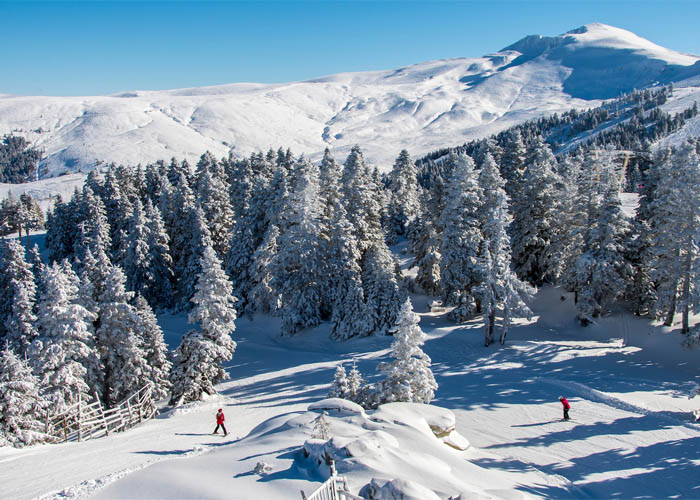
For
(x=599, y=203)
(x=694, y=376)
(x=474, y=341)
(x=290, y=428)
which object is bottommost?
(x=694, y=376)

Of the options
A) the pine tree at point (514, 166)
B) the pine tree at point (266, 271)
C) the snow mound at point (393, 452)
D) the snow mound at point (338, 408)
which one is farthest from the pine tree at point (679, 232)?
the pine tree at point (266, 271)

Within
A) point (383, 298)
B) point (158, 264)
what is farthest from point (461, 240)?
point (158, 264)

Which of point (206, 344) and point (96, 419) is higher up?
point (206, 344)

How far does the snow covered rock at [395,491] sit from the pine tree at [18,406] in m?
18.0

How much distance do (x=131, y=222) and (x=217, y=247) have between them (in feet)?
31.1

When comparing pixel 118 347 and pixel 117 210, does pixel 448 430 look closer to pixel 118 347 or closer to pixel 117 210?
pixel 118 347

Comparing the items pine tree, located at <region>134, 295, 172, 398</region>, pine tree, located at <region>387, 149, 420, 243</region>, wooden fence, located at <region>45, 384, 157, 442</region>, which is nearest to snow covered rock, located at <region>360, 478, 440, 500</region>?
A: wooden fence, located at <region>45, 384, 157, 442</region>

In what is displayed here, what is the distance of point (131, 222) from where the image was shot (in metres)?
51.6

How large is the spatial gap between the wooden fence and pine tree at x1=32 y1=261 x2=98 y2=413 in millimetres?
1006

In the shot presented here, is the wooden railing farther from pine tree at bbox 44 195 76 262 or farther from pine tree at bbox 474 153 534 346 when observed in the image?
pine tree at bbox 44 195 76 262

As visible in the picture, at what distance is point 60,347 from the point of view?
1026 inches

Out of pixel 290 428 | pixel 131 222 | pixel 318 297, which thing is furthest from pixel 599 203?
pixel 131 222

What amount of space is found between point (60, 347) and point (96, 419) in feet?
14.6

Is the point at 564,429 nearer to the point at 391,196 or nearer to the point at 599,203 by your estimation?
the point at 599,203
